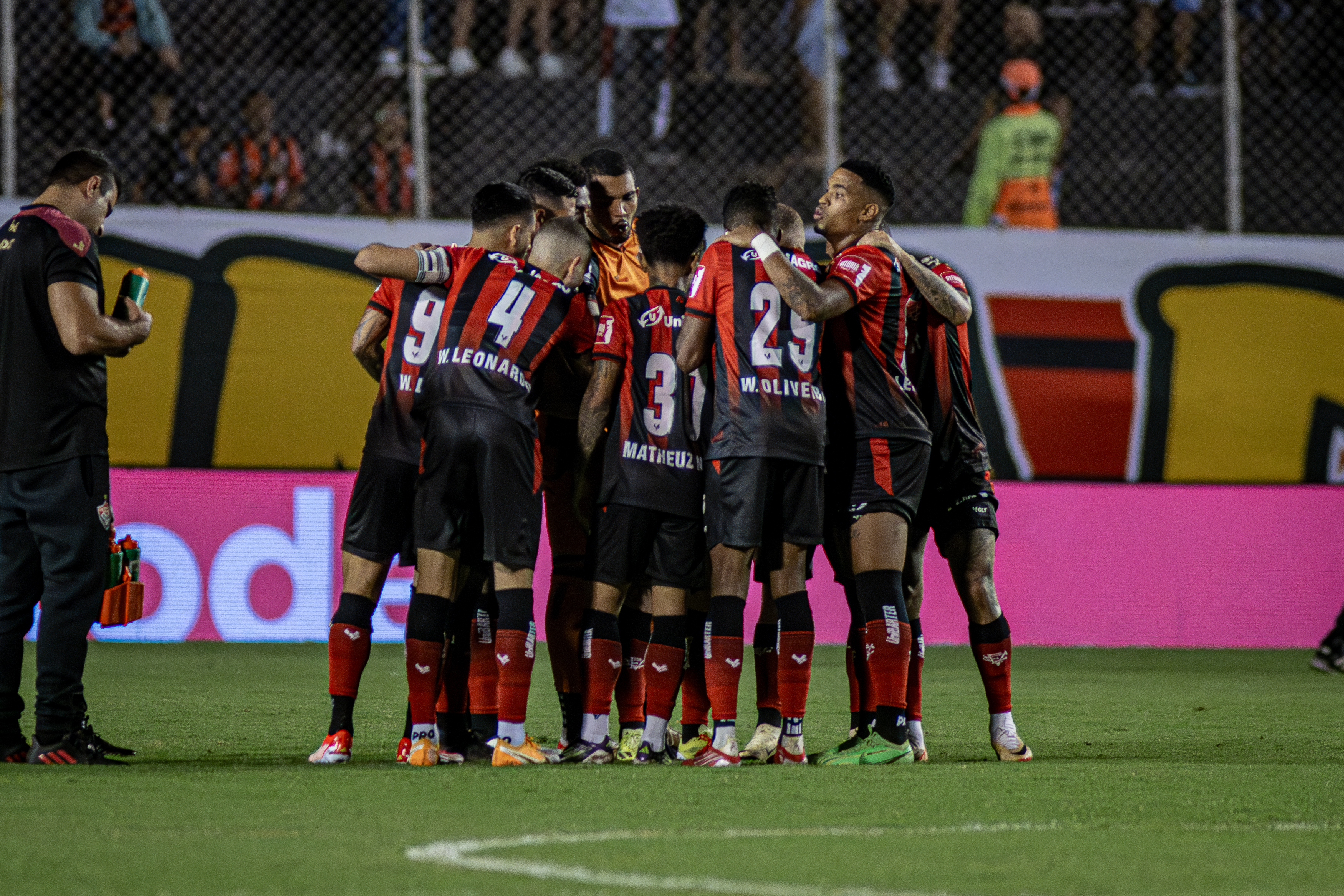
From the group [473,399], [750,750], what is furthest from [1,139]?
[750,750]

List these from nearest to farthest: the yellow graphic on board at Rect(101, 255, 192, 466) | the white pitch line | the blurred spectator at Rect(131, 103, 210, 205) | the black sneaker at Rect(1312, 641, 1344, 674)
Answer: the white pitch line, the black sneaker at Rect(1312, 641, 1344, 674), the yellow graphic on board at Rect(101, 255, 192, 466), the blurred spectator at Rect(131, 103, 210, 205)

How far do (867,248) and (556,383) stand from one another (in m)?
1.28

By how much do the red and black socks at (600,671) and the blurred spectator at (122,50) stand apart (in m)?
7.61

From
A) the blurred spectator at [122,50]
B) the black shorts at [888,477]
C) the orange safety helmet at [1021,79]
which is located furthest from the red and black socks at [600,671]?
the orange safety helmet at [1021,79]

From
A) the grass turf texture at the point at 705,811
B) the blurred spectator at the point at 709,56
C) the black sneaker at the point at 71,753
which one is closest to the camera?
the grass turf texture at the point at 705,811

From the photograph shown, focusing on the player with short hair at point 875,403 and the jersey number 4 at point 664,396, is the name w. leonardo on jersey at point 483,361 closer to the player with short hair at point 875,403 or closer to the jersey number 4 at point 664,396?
the jersey number 4 at point 664,396

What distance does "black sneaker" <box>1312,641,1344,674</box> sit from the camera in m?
10.4

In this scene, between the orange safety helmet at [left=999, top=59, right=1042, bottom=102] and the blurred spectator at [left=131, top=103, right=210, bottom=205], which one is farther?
the orange safety helmet at [left=999, top=59, right=1042, bottom=102]

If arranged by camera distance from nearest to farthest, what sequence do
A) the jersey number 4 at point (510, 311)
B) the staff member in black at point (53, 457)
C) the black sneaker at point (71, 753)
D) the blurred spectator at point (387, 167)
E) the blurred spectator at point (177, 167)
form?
1. the black sneaker at point (71, 753)
2. the staff member in black at point (53, 457)
3. the jersey number 4 at point (510, 311)
4. the blurred spectator at point (177, 167)
5. the blurred spectator at point (387, 167)

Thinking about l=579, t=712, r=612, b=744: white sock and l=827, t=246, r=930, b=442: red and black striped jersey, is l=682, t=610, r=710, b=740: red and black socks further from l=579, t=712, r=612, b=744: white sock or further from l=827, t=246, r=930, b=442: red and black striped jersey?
l=827, t=246, r=930, b=442: red and black striped jersey

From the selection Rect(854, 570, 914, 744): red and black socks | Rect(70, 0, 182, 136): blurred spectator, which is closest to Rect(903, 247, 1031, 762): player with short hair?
Rect(854, 570, 914, 744): red and black socks

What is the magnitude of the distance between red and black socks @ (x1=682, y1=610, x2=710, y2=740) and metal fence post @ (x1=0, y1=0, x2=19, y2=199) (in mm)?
7377

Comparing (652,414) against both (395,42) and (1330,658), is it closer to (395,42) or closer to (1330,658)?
(1330,658)

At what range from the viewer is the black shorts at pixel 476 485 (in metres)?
5.57
